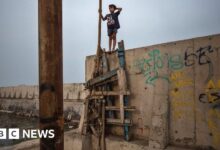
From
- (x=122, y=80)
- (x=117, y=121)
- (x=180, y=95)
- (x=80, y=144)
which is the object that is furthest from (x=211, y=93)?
(x=80, y=144)

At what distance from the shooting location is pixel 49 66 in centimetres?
191

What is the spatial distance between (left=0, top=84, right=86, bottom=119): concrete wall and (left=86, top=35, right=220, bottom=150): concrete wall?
8.07 metres

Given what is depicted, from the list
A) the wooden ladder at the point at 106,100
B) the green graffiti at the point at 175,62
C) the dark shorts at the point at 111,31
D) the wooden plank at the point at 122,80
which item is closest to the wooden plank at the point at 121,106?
the wooden ladder at the point at 106,100

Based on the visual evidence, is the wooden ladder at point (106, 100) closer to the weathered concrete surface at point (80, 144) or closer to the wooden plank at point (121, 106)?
the wooden plank at point (121, 106)

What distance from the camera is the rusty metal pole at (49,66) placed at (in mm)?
1900

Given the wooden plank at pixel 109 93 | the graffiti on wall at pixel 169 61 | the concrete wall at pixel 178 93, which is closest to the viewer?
the concrete wall at pixel 178 93

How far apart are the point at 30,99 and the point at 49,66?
19.8 metres

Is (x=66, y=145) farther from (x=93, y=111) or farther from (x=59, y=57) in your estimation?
(x=59, y=57)

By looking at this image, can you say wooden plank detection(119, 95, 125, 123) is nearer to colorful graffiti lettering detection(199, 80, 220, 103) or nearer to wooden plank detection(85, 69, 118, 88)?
wooden plank detection(85, 69, 118, 88)

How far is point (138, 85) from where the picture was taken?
5.96m

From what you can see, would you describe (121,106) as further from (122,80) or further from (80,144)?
(80,144)

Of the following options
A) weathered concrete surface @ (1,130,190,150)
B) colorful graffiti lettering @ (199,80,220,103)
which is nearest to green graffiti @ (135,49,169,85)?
colorful graffiti lettering @ (199,80,220,103)

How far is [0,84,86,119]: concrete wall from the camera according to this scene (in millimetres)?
15004

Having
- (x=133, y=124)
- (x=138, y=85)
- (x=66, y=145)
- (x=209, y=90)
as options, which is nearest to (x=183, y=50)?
(x=209, y=90)
